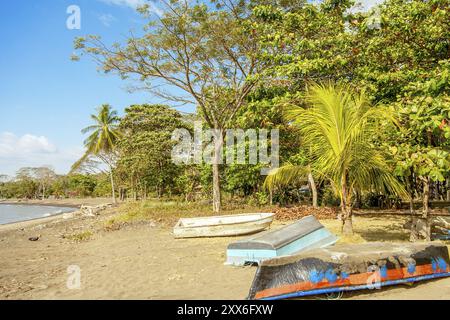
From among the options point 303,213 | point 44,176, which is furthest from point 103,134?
point 44,176

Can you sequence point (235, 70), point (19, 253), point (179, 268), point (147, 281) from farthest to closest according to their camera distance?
point (235, 70) < point (19, 253) < point (179, 268) < point (147, 281)

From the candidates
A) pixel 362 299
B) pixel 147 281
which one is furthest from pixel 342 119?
pixel 147 281

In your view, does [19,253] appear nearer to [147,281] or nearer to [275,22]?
[147,281]

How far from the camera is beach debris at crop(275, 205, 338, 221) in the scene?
49.9 ft

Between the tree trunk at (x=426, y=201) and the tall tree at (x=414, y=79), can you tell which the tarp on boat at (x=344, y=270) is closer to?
the tall tree at (x=414, y=79)

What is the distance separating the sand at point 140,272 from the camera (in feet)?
17.4

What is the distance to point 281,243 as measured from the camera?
621 centimetres

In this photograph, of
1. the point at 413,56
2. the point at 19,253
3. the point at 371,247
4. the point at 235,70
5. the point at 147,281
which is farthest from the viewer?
the point at 235,70

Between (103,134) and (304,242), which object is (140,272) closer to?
(304,242)

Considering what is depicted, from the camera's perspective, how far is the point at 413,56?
31.0 feet

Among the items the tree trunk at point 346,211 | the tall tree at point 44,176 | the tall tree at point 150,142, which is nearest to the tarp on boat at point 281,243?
the tree trunk at point 346,211

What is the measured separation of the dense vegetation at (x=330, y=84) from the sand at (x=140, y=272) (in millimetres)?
2271

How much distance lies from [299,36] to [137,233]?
9385 mm

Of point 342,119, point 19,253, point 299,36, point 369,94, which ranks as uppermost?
point 299,36
